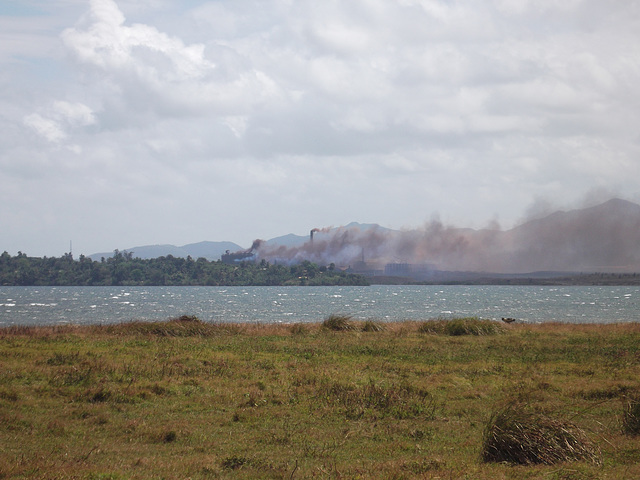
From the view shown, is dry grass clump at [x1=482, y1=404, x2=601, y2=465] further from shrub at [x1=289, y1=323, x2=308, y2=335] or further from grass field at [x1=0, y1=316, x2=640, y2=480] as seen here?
shrub at [x1=289, y1=323, x2=308, y2=335]

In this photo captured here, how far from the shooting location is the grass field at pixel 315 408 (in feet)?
39.4

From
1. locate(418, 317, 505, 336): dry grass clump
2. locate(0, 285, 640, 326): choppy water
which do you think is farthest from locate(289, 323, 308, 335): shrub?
locate(0, 285, 640, 326): choppy water

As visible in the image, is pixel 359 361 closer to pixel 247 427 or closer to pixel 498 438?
pixel 247 427

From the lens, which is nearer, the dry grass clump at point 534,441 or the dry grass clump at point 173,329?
the dry grass clump at point 534,441

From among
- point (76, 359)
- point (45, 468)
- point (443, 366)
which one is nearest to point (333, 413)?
point (45, 468)

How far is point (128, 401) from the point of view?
18297 mm

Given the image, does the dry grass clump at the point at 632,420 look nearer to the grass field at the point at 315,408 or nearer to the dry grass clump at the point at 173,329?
the grass field at the point at 315,408

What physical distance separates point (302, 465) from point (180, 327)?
2689cm

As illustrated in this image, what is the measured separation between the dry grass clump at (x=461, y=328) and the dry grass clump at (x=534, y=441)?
2729 centimetres

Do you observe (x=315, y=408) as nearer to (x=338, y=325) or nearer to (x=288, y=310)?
(x=338, y=325)

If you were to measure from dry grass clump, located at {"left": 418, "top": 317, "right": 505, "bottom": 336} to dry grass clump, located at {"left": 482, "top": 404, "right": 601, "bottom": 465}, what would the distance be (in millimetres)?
27291

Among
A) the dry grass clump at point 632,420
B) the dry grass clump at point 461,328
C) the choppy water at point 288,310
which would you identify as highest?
the dry grass clump at point 632,420

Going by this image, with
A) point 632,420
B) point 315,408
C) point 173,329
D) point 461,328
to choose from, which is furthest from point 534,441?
point 173,329

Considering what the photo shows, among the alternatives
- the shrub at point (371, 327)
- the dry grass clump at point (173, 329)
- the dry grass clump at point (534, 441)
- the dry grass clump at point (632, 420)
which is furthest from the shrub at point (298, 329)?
the dry grass clump at point (534, 441)
